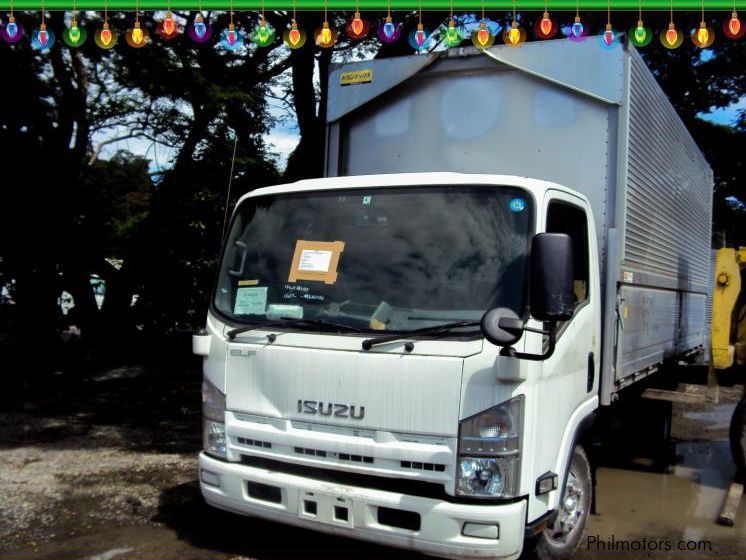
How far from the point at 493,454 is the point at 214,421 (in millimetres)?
1649

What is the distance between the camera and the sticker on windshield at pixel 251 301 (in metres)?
4.04

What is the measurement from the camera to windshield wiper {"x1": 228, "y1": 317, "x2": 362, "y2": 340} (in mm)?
3729

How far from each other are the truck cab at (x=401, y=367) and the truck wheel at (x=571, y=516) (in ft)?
0.09

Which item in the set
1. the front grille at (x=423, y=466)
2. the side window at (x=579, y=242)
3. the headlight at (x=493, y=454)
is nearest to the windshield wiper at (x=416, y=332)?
the headlight at (x=493, y=454)

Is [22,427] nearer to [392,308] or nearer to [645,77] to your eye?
[392,308]

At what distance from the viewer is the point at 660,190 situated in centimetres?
569

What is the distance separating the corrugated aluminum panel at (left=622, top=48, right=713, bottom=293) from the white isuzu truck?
0.20ft

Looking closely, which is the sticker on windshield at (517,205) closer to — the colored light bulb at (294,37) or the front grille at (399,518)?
the front grille at (399,518)

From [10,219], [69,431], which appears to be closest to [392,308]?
[69,431]

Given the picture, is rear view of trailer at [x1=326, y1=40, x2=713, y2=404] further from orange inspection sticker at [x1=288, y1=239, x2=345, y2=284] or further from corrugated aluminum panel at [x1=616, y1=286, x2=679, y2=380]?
orange inspection sticker at [x1=288, y1=239, x2=345, y2=284]

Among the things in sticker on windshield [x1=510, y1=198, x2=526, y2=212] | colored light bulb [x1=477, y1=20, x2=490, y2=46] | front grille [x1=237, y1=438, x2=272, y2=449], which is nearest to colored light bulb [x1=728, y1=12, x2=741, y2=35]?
colored light bulb [x1=477, y1=20, x2=490, y2=46]

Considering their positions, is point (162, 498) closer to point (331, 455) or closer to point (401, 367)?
point (331, 455)

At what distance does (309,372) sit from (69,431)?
519 centimetres

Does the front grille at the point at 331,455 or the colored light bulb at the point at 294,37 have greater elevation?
the colored light bulb at the point at 294,37
